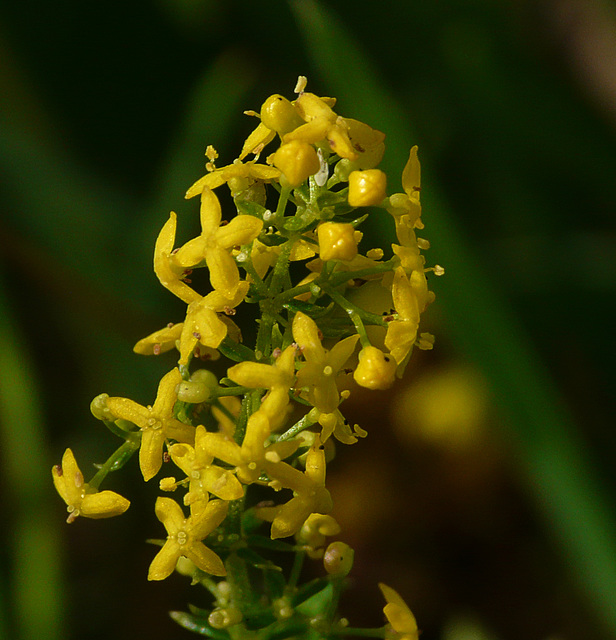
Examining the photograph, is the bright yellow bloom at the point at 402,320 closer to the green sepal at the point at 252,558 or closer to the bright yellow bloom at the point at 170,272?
the bright yellow bloom at the point at 170,272

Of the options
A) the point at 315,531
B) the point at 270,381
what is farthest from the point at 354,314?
the point at 315,531

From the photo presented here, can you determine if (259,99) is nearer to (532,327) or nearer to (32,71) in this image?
(32,71)

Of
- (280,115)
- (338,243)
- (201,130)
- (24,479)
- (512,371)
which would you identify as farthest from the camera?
(201,130)

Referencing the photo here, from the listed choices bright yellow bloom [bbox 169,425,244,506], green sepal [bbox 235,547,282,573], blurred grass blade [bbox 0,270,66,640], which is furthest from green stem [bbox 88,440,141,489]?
blurred grass blade [bbox 0,270,66,640]

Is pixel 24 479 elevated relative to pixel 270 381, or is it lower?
lower

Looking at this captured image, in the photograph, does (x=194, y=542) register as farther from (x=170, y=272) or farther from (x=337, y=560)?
(x=170, y=272)

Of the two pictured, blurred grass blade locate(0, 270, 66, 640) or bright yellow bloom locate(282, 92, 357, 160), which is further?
blurred grass blade locate(0, 270, 66, 640)

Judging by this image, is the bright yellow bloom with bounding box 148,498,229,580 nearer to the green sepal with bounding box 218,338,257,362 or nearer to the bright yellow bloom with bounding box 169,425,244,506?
the bright yellow bloom with bounding box 169,425,244,506

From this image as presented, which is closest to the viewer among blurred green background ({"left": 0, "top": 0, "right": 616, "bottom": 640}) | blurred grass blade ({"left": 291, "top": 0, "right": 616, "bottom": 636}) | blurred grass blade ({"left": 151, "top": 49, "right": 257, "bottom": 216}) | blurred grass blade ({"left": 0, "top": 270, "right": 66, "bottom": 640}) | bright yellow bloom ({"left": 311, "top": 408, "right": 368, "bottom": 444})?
bright yellow bloom ({"left": 311, "top": 408, "right": 368, "bottom": 444})
